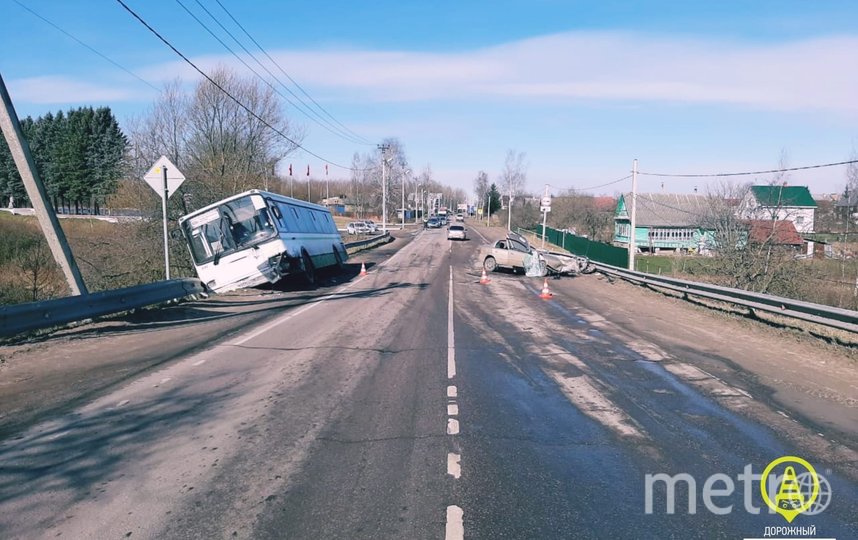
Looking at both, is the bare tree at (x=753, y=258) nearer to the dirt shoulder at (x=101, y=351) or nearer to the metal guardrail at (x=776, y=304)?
the metal guardrail at (x=776, y=304)

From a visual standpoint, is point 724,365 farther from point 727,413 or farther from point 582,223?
point 582,223

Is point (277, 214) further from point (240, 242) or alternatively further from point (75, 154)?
point (75, 154)

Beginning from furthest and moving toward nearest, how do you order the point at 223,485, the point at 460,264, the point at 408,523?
1. the point at 460,264
2. the point at 223,485
3. the point at 408,523

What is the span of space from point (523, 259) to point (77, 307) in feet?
62.1

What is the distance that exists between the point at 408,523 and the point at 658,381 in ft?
17.5

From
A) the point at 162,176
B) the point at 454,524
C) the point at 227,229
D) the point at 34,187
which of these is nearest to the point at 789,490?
the point at 454,524

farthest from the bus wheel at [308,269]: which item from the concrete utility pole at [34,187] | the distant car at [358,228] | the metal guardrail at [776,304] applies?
the distant car at [358,228]

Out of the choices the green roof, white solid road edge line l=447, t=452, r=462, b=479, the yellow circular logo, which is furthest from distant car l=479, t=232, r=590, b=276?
white solid road edge line l=447, t=452, r=462, b=479

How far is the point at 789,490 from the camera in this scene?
480 centimetres

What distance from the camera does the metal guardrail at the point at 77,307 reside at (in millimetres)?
9539

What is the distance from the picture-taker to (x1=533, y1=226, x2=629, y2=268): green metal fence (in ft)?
113

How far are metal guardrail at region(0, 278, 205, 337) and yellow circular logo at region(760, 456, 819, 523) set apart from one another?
10.2m

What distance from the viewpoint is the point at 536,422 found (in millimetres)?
6398

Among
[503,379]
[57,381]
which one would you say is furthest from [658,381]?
[57,381]
